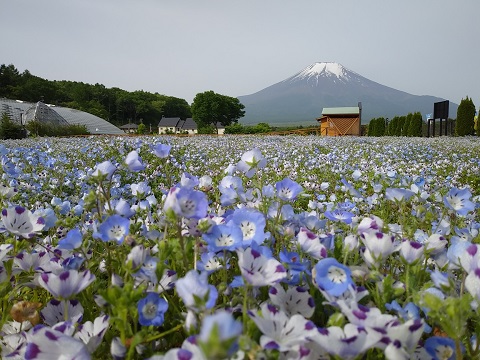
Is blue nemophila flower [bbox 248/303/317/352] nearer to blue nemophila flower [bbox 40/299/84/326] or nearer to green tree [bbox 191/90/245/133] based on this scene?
blue nemophila flower [bbox 40/299/84/326]

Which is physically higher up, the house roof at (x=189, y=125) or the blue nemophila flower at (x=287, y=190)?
the house roof at (x=189, y=125)

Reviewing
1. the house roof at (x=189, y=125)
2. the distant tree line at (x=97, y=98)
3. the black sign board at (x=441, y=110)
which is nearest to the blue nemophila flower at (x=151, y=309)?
the black sign board at (x=441, y=110)

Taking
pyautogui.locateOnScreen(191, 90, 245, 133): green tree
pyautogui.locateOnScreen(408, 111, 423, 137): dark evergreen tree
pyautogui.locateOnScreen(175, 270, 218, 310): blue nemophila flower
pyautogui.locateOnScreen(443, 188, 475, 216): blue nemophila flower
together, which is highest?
pyautogui.locateOnScreen(191, 90, 245, 133): green tree

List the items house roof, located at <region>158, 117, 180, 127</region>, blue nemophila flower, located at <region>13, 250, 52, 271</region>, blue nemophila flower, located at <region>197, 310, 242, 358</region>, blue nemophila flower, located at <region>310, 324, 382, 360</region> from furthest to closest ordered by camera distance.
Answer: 1. house roof, located at <region>158, 117, 180, 127</region>
2. blue nemophila flower, located at <region>13, 250, 52, 271</region>
3. blue nemophila flower, located at <region>310, 324, 382, 360</region>
4. blue nemophila flower, located at <region>197, 310, 242, 358</region>

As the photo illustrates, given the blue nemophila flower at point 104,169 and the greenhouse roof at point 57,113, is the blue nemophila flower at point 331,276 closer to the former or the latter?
the blue nemophila flower at point 104,169

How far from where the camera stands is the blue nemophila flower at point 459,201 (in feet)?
5.29

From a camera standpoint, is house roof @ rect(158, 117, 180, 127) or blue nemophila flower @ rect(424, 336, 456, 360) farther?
house roof @ rect(158, 117, 180, 127)

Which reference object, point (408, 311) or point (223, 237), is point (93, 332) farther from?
point (408, 311)

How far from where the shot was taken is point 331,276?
3.00 ft

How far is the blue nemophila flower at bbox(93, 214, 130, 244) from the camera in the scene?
113cm

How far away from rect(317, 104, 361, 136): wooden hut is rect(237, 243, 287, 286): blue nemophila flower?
1308 inches

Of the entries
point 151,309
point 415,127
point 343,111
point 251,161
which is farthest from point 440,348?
point 343,111

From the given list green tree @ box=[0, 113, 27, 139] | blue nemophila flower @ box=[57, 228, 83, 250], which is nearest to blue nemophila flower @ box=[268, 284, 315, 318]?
blue nemophila flower @ box=[57, 228, 83, 250]

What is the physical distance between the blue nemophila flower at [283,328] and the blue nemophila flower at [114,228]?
54cm
